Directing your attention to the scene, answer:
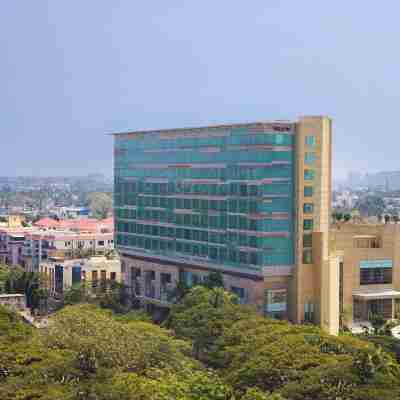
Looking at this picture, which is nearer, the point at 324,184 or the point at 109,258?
the point at 324,184

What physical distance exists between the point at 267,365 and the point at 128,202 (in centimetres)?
3049

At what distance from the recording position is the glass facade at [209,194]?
5031 cm

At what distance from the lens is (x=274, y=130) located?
165ft

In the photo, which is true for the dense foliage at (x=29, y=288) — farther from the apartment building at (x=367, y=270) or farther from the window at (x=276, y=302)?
the apartment building at (x=367, y=270)

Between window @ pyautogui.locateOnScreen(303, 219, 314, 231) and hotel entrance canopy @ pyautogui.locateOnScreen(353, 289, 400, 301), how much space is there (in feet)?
26.3

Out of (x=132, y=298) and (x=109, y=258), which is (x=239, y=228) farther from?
(x=109, y=258)

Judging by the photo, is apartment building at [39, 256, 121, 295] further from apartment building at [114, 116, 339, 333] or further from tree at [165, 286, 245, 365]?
tree at [165, 286, 245, 365]

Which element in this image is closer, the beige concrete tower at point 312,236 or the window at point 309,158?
the beige concrete tower at point 312,236

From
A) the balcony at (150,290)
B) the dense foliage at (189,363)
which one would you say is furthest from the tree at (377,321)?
the dense foliage at (189,363)

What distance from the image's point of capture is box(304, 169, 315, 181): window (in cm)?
5062

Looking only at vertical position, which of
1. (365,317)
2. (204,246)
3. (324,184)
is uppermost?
(324,184)

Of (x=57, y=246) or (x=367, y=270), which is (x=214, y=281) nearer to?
(x=367, y=270)

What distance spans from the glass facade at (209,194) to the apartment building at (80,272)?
5.06 metres

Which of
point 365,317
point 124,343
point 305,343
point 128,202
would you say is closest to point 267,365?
point 305,343
